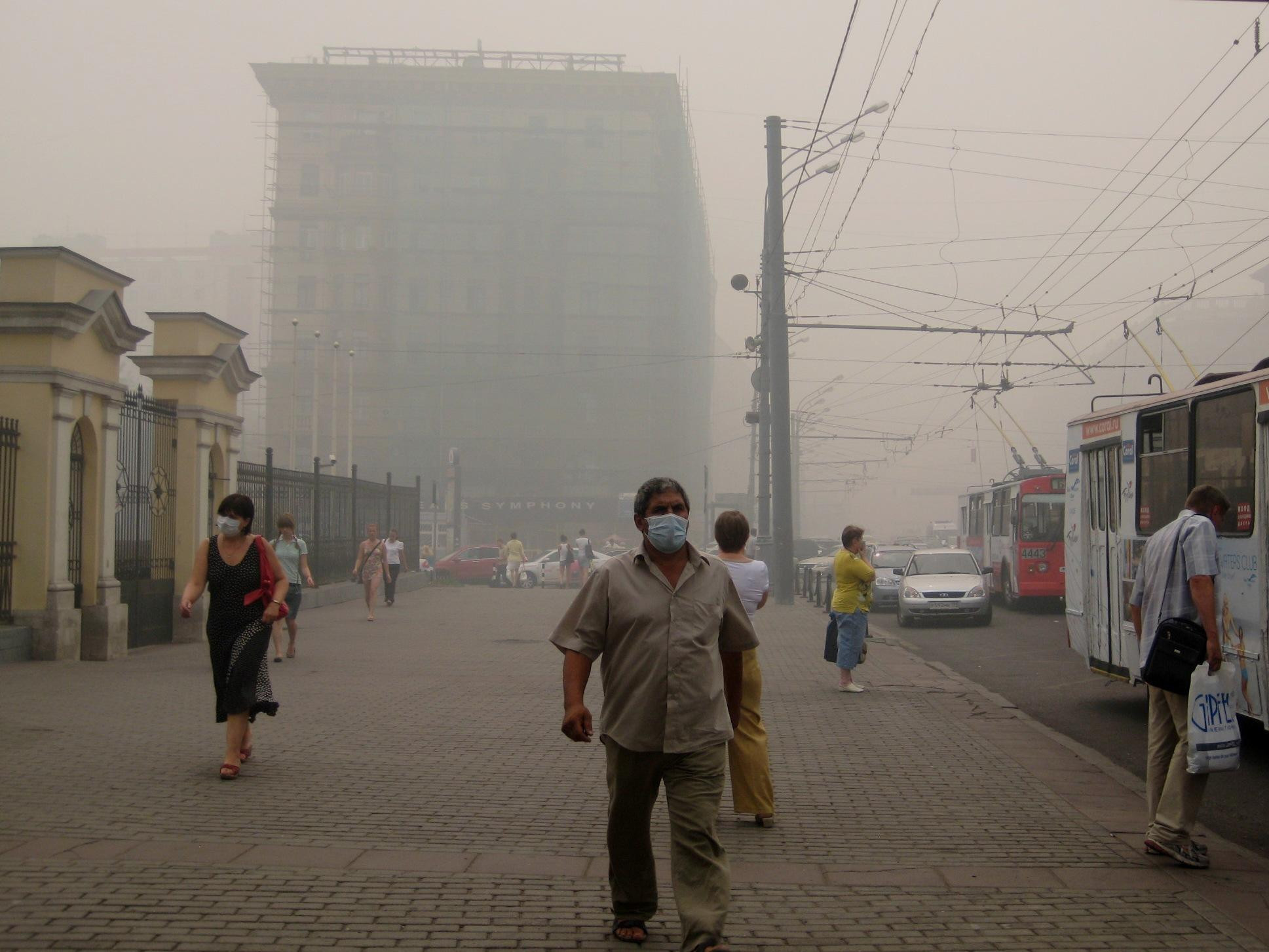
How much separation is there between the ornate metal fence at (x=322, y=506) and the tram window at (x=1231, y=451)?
15.5 m

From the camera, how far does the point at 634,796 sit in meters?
4.77

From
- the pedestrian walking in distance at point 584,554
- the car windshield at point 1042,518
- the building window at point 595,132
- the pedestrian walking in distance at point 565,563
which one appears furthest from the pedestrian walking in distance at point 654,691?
the building window at point 595,132

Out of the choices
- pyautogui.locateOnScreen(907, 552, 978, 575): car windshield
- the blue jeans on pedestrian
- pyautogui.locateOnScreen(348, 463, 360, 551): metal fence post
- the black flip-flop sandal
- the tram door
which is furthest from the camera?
pyautogui.locateOnScreen(348, 463, 360, 551): metal fence post

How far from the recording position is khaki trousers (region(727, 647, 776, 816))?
269 inches

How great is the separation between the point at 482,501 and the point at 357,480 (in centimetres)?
4584

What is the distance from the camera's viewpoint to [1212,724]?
610 centimetres

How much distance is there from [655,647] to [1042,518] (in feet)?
79.9

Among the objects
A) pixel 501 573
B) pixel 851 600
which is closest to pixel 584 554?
pixel 501 573

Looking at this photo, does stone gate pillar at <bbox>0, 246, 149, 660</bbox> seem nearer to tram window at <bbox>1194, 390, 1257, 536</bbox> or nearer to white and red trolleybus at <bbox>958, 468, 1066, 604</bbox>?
tram window at <bbox>1194, 390, 1257, 536</bbox>

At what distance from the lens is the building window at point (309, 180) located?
251 feet

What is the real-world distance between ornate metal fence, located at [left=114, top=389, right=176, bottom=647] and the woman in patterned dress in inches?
327

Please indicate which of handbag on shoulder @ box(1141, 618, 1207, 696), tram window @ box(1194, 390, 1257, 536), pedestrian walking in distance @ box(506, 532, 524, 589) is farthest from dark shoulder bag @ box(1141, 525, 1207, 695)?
pedestrian walking in distance @ box(506, 532, 524, 589)

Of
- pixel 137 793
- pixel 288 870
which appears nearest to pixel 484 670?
pixel 137 793

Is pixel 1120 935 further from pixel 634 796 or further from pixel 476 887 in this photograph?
pixel 476 887
